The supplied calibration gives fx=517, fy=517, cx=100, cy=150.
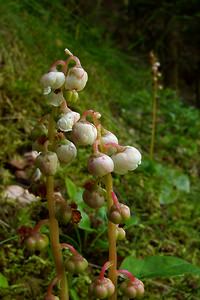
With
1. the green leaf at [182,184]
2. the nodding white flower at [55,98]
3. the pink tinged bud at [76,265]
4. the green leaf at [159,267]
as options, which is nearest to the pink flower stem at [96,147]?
the nodding white flower at [55,98]

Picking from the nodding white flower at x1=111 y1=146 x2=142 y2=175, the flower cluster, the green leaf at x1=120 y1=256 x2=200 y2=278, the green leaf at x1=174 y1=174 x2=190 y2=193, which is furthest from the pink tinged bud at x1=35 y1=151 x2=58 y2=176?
the green leaf at x1=174 y1=174 x2=190 y2=193

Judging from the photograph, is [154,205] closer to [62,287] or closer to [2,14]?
[62,287]

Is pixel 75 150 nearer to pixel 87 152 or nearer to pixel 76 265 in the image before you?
pixel 76 265

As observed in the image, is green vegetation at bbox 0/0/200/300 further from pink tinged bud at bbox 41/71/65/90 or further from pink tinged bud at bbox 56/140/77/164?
pink tinged bud at bbox 41/71/65/90

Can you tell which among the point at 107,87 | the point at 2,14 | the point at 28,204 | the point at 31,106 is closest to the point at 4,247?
the point at 28,204

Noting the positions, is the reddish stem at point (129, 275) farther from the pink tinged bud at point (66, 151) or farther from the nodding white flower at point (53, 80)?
the nodding white flower at point (53, 80)

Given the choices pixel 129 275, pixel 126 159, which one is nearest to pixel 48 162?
pixel 126 159

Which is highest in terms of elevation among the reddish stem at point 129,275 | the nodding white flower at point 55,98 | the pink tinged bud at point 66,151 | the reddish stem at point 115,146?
the nodding white flower at point 55,98
